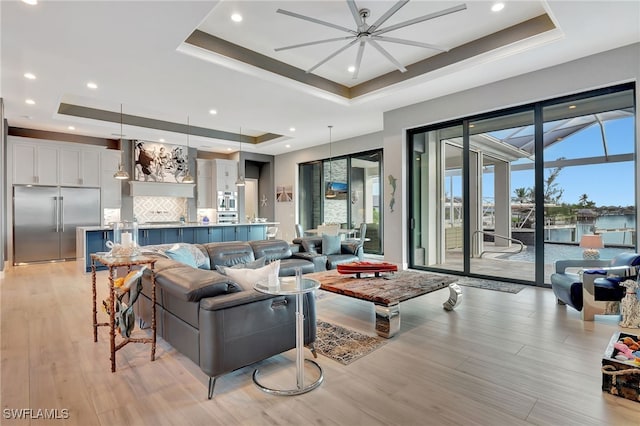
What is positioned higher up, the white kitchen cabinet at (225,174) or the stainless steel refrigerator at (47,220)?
the white kitchen cabinet at (225,174)

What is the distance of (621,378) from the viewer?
2.08 meters

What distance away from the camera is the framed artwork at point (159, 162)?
8.94m

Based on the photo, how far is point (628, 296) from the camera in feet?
10.9

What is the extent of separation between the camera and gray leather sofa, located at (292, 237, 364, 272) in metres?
5.54

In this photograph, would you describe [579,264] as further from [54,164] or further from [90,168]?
[54,164]

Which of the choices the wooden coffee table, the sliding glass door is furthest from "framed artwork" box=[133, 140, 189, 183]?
the wooden coffee table

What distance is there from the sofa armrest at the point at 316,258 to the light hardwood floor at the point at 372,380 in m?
1.91

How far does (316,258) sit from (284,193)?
5.80 metres

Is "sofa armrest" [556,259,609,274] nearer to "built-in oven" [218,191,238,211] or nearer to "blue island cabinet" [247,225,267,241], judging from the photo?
"blue island cabinet" [247,225,267,241]

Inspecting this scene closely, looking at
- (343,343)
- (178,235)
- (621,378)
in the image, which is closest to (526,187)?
(621,378)

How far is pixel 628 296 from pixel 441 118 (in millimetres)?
3709

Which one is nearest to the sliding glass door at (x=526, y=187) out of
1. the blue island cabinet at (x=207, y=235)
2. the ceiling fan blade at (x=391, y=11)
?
the ceiling fan blade at (x=391, y=11)

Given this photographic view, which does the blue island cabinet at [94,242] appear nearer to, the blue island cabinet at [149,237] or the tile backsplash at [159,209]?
the blue island cabinet at [149,237]

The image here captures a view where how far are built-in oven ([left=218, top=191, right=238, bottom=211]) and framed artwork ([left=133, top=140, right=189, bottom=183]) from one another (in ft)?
4.29
